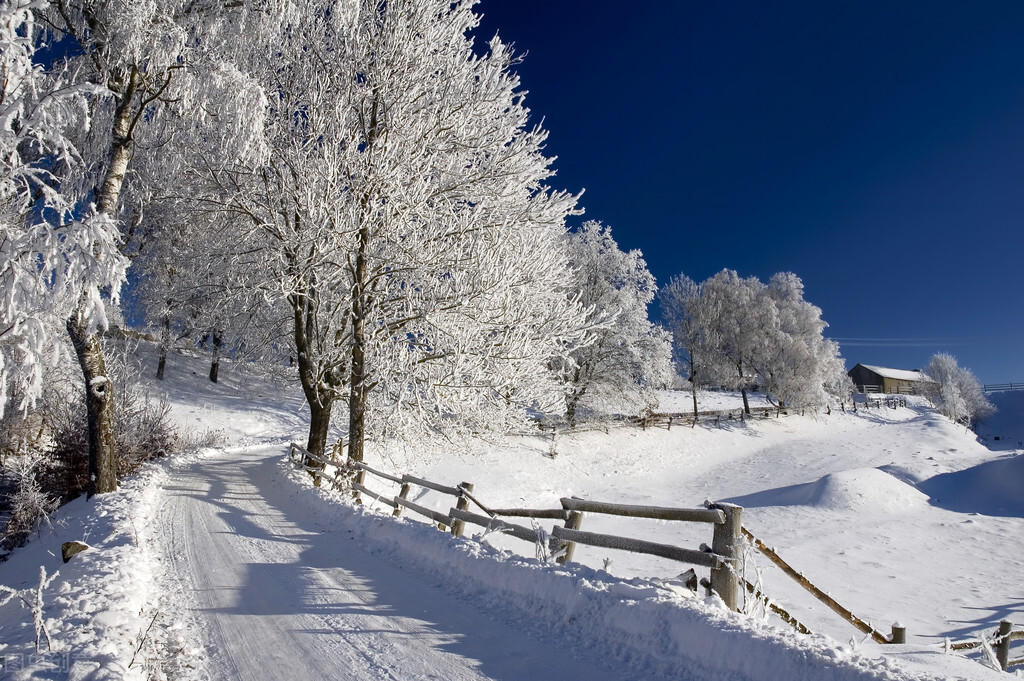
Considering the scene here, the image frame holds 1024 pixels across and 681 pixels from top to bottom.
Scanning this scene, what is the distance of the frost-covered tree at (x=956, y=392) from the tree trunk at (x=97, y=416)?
2405 inches

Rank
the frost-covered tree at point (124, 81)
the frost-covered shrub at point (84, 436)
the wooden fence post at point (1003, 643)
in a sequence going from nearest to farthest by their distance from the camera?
the wooden fence post at point (1003, 643) < the frost-covered tree at point (124, 81) < the frost-covered shrub at point (84, 436)

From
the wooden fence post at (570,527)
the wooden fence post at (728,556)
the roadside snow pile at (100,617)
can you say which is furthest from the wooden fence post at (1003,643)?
the roadside snow pile at (100,617)

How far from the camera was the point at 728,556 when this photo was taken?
425cm

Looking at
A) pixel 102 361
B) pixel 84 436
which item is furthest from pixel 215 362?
pixel 102 361

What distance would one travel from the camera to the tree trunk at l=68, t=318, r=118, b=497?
8.58m

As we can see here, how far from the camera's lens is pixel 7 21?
5059 mm

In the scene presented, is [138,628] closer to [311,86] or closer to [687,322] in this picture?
[311,86]

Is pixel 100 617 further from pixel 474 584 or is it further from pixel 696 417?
pixel 696 417

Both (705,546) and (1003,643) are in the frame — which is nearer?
(705,546)

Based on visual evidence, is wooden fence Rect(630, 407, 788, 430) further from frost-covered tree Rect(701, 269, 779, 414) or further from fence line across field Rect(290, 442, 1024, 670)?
fence line across field Rect(290, 442, 1024, 670)

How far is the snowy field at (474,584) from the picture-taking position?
11.4 ft

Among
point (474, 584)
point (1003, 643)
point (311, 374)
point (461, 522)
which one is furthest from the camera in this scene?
point (311, 374)

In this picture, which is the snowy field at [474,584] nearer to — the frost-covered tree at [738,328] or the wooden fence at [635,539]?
the wooden fence at [635,539]

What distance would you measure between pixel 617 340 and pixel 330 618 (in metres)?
20.7
